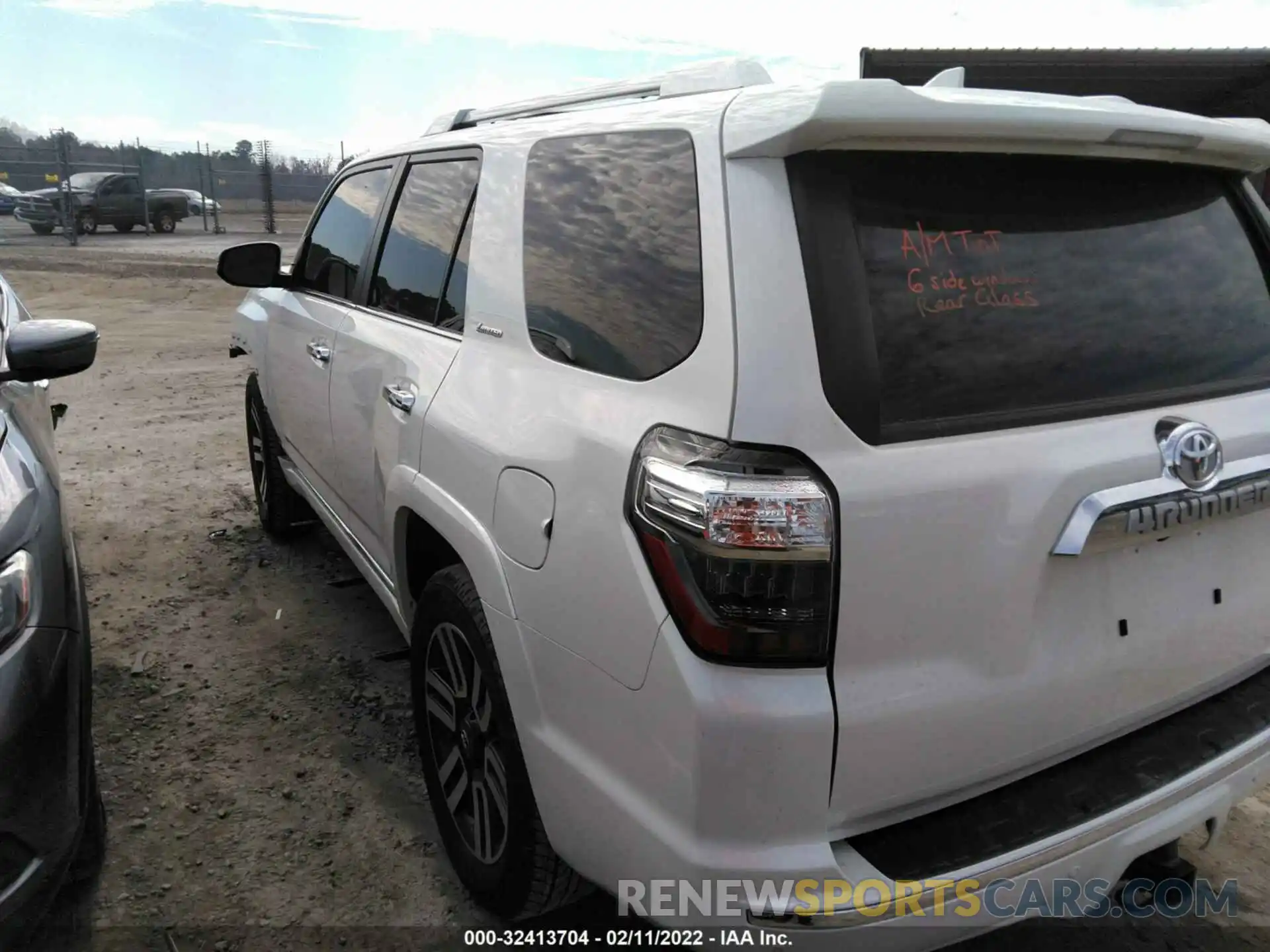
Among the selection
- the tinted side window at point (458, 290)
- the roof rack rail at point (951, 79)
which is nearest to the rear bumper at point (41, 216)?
the tinted side window at point (458, 290)

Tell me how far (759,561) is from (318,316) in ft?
8.88

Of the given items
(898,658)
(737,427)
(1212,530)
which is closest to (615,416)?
(737,427)

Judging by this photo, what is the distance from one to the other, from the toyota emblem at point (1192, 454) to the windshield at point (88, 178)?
28848mm

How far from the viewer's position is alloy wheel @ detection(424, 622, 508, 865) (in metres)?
2.25

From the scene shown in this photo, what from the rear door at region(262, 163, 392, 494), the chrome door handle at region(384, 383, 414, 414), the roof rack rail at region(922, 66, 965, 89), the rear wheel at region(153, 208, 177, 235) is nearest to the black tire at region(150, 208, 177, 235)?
the rear wheel at region(153, 208, 177, 235)

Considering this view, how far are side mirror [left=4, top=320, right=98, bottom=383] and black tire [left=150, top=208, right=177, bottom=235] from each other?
27.4 m

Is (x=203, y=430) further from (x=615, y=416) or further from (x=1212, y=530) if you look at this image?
(x=1212, y=530)

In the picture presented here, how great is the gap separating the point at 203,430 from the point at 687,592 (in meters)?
6.47

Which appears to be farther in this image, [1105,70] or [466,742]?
[1105,70]

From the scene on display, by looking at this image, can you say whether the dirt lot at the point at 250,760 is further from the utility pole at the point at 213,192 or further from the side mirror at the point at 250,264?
the utility pole at the point at 213,192

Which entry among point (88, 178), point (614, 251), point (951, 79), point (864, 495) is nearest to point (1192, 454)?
point (864, 495)

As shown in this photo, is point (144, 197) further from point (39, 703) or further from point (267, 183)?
point (39, 703)

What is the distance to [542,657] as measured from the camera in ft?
6.32

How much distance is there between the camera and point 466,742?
241 cm
